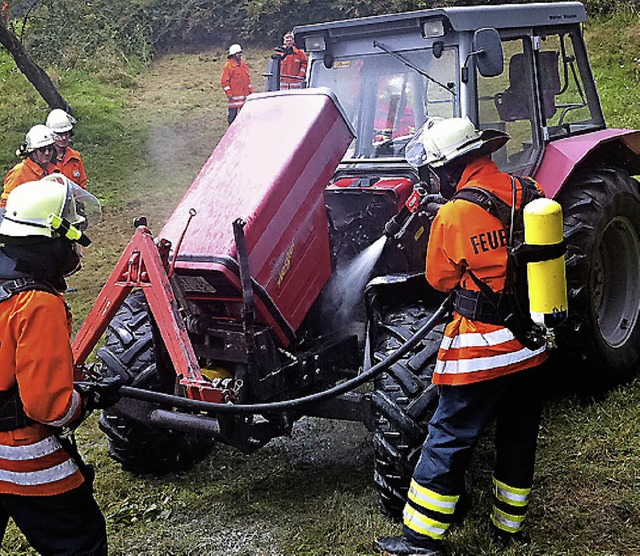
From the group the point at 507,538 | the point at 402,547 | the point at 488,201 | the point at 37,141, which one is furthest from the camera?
the point at 37,141

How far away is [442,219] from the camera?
332cm

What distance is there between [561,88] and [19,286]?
12.2 feet

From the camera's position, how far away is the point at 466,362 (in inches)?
130

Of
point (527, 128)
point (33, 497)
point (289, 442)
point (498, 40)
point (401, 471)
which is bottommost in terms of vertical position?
point (289, 442)

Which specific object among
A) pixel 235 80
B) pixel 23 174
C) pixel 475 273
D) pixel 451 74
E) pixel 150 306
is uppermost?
pixel 451 74

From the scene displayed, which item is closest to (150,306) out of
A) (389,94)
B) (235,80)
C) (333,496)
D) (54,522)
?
(54,522)

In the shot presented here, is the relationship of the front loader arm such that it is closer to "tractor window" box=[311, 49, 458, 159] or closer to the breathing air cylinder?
the breathing air cylinder

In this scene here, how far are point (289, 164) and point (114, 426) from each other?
1.74 meters

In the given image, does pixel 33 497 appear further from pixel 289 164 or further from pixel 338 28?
pixel 338 28

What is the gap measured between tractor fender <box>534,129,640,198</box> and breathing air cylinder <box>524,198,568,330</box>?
→ 1460mm

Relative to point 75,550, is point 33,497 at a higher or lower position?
higher

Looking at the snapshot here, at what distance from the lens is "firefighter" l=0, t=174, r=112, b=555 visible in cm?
A: 285

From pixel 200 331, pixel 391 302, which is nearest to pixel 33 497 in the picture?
pixel 200 331

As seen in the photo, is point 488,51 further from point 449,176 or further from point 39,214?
point 39,214
